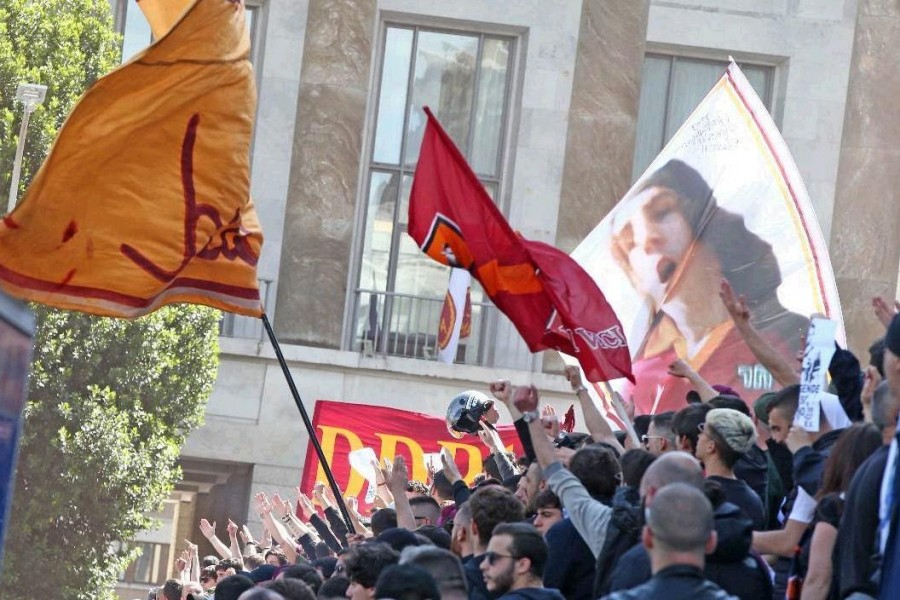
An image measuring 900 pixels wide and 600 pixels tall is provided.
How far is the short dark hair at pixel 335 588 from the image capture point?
866 centimetres

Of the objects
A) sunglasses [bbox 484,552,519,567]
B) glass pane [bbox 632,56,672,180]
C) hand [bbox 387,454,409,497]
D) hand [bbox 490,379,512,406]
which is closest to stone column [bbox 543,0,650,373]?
glass pane [bbox 632,56,672,180]

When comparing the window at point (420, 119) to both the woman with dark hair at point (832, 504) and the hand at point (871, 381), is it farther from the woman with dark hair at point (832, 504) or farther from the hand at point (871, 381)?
the woman with dark hair at point (832, 504)

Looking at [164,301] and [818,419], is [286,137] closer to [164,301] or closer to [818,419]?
[164,301]

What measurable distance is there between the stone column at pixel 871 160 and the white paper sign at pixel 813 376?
65.2ft

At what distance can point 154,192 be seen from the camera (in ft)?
34.7

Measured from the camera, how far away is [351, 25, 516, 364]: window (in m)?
28.4

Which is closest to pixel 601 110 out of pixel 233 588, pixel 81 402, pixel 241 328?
pixel 241 328

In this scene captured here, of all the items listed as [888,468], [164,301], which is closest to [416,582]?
[888,468]

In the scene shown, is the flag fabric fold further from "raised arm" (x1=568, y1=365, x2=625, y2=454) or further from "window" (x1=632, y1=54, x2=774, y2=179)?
"window" (x1=632, y1=54, x2=774, y2=179)

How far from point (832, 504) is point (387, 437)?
1429 centimetres

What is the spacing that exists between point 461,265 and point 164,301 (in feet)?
6.02

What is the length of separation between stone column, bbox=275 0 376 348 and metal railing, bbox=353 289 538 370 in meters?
0.50

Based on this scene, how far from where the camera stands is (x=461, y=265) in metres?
11.6

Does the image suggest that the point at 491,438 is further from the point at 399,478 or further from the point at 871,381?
the point at 871,381
